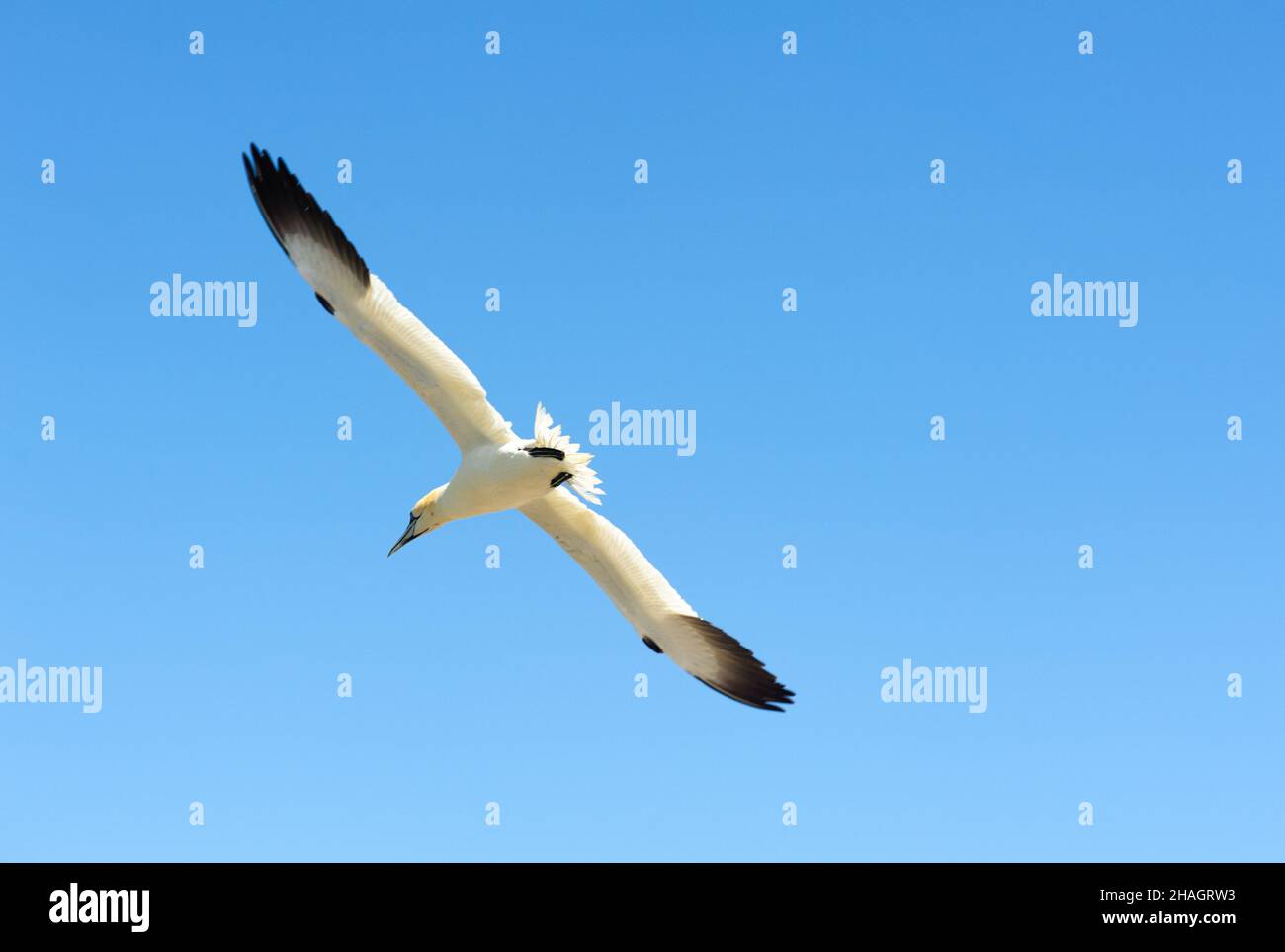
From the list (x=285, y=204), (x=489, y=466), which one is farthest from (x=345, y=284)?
(x=489, y=466)

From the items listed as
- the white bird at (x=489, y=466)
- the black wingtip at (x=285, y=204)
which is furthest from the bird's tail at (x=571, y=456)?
the black wingtip at (x=285, y=204)

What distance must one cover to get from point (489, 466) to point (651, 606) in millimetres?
2979

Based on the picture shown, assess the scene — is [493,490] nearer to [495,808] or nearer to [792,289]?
[495,808]

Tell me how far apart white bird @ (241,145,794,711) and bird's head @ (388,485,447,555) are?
0.04 ft

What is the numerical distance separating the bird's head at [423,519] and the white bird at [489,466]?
12 millimetres

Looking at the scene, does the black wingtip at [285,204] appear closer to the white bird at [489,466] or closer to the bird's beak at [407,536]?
the white bird at [489,466]

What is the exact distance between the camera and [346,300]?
593 inches

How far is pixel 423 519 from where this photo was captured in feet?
55.7

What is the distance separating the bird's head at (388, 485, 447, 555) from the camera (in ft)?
55.3

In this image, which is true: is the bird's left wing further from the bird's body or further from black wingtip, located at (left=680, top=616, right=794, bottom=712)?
black wingtip, located at (left=680, top=616, right=794, bottom=712)

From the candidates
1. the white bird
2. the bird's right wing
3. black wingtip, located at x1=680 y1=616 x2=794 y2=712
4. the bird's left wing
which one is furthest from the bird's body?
black wingtip, located at x1=680 y1=616 x2=794 y2=712

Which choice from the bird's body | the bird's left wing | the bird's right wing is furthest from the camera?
the bird's right wing
